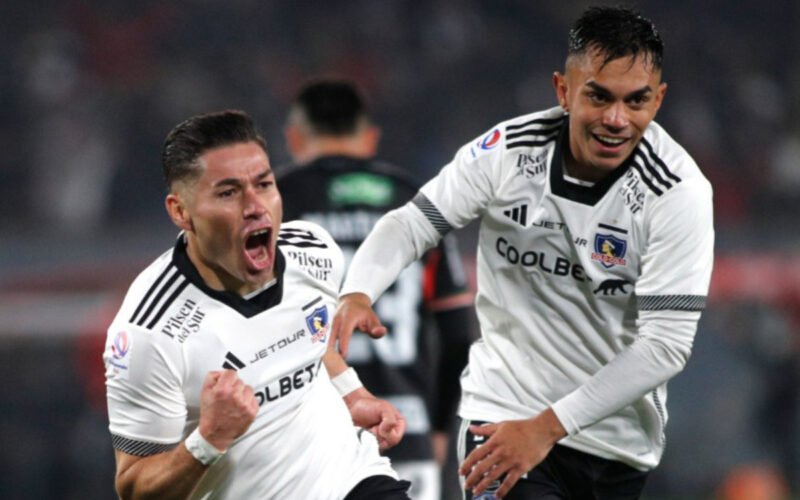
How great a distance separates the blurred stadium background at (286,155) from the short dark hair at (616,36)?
614 centimetres

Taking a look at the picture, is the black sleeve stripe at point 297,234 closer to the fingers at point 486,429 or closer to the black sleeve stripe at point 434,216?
the black sleeve stripe at point 434,216

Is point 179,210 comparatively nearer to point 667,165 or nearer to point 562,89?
point 562,89

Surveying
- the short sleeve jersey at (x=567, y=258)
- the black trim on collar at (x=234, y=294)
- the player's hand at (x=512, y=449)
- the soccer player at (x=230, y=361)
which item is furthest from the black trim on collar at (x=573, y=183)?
the black trim on collar at (x=234, y=294)

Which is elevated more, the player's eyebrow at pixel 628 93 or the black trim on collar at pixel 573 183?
the player's eyebrow at pixel 628 93

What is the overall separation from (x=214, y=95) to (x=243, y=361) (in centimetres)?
768

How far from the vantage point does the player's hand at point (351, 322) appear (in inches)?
142

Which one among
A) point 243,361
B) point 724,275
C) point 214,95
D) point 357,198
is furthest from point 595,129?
point 214,95

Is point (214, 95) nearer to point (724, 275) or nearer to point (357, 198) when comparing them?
point (724, 275)

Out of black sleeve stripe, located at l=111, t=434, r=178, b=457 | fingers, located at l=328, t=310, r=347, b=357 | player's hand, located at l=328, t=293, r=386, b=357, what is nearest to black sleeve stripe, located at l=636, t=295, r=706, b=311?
player's hand, located at l=328, t=293, r=386, b=357

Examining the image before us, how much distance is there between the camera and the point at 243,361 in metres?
3.37

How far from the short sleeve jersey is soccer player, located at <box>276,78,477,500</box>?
4.14 ft

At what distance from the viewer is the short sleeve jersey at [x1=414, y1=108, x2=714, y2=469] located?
11.6ft

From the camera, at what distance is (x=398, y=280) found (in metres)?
5.34

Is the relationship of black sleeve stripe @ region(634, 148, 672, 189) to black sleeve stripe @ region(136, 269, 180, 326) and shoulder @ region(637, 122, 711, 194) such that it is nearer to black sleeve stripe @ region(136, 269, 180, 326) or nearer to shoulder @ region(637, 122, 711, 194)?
shoulder @ region(637, 122, 711, 194)
